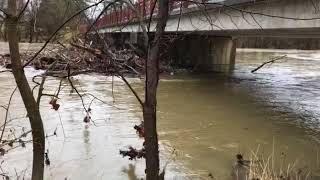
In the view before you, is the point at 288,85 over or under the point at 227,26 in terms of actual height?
under

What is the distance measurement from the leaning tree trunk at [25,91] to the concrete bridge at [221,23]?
99cm

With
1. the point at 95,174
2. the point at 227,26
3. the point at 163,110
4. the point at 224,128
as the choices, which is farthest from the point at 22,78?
the point at 227,26

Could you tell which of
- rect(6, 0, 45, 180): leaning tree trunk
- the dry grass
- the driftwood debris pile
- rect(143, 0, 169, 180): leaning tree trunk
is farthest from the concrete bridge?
the dry grass

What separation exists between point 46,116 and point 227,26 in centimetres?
738

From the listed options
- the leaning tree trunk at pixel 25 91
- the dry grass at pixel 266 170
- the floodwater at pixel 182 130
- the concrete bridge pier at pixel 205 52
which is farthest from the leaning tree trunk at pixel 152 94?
the concrete bridge pier at pixel 205 52

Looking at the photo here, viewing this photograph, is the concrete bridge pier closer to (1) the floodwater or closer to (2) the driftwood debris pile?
(1) the floodwater

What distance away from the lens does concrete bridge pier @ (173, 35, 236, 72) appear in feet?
124

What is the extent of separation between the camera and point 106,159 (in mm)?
9906

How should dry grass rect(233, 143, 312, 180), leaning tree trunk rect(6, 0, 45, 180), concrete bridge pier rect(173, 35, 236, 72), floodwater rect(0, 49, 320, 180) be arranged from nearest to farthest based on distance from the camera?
leaning tree trunk rect(6, 0, 45, 180)
dry grass rect(233, 143, 312, 180)
floodwater rect(0, 49, 320, 180)
concrete bridge pier rect(173, 35, 236, 72)

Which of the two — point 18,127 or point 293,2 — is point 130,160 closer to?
point 18,127

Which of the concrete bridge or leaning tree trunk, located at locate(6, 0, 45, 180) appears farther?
the concrete bridge

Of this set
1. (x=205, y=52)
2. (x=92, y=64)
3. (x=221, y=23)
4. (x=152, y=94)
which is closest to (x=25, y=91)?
(x=152, y=94)

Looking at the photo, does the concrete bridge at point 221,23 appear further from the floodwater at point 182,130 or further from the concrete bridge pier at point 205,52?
the floodwater at point 182,130

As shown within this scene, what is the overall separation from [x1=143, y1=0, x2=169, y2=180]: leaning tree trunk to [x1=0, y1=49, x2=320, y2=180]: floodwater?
1.26 m
